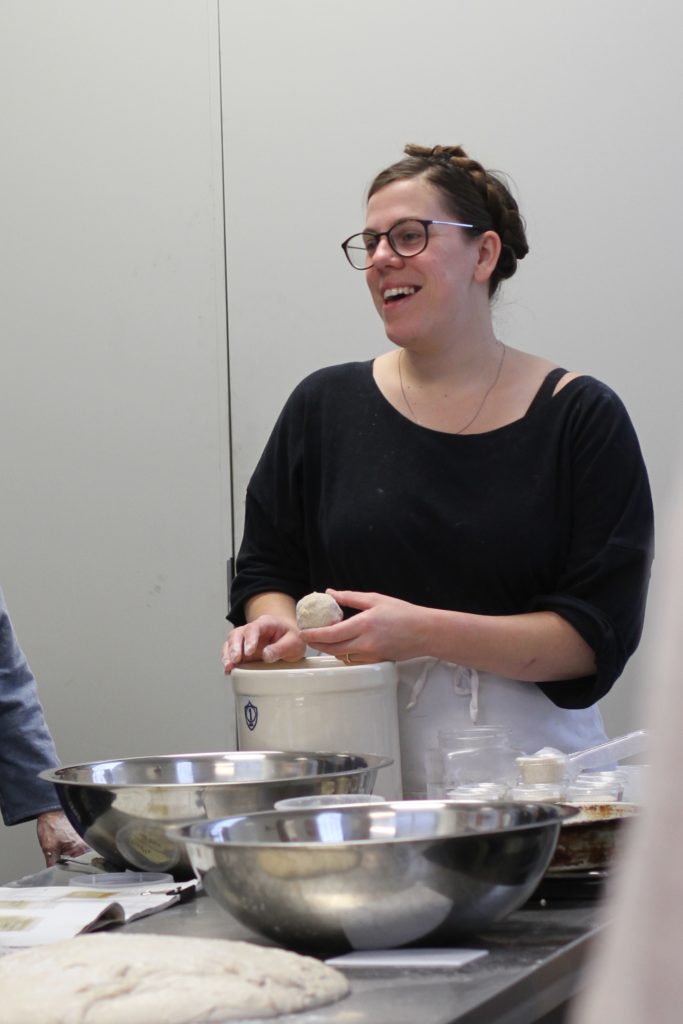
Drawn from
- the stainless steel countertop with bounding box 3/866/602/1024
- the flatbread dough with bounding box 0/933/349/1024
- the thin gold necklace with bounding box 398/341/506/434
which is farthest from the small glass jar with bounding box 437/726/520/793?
the flatbread dough with bounding box 0/933/349/1024

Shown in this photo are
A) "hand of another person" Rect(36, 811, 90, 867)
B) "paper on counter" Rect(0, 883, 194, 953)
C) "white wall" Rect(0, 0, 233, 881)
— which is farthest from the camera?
"white wall" Rect(0, 0, 233, 881)

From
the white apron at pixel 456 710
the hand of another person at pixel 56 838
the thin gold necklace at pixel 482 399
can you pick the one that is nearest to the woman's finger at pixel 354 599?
the white apron at pixel 456 710

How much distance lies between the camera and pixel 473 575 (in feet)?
5.14

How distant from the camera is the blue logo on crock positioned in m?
1.31

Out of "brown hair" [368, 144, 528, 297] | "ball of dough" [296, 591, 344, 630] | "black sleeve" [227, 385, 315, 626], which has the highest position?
"brown hair" [368, 144, 528, 297]

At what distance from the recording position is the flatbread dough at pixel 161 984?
0.70 metres

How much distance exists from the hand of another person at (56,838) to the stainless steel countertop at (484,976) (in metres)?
0.90

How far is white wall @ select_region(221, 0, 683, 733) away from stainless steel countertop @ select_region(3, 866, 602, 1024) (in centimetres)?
151

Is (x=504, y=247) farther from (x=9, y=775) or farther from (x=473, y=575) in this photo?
(x=9, y=775)

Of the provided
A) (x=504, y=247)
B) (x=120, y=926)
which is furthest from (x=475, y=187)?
(x=120, y=926)

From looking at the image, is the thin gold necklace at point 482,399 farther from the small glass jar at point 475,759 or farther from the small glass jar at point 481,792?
the small glass jar at point 481,792

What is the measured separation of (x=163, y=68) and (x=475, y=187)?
1.29 meters

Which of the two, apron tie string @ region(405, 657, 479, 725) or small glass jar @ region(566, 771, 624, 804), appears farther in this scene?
apron tie string @ region(405, 657, 479, 725)

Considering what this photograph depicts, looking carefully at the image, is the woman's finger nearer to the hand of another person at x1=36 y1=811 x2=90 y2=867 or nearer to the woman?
the woman
